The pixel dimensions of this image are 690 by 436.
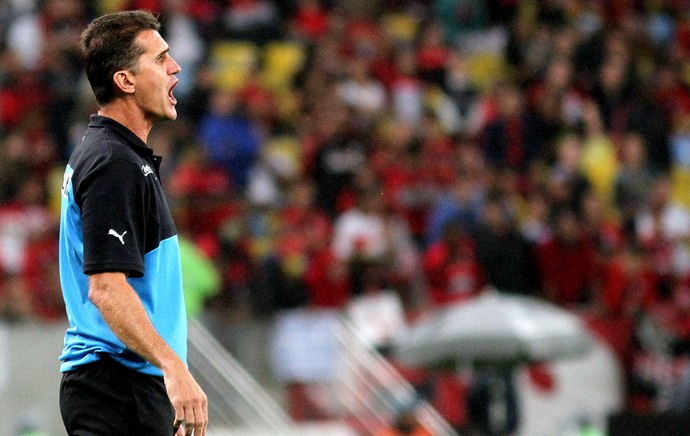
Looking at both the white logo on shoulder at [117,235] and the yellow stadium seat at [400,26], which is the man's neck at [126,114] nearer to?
the white logo on shoulder at [117,235]

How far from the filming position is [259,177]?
12.9m

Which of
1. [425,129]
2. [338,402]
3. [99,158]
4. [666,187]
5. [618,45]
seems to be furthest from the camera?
[618,45]

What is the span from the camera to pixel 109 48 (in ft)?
12.8

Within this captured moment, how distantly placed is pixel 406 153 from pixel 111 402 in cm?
957

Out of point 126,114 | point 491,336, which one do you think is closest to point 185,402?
point 126,114

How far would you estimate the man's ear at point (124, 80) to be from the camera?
3.92 metres

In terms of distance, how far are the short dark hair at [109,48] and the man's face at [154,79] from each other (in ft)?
0.08

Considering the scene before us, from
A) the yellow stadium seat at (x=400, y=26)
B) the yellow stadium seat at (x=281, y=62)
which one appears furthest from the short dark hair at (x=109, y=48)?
the yellow stadium seat at (x=400, y=26)

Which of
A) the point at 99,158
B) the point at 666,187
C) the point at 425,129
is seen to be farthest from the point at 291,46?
the point at 99,158

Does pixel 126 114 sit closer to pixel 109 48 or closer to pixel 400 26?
pixel 109 48

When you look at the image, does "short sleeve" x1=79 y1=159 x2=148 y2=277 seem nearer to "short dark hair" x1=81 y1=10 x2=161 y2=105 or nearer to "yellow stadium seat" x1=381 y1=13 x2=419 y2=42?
"short dark hair" x1=81 y1=10 x2=161 y2=105

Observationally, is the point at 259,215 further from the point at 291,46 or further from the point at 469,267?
the point at 291,46

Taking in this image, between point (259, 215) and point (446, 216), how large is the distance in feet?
5.29

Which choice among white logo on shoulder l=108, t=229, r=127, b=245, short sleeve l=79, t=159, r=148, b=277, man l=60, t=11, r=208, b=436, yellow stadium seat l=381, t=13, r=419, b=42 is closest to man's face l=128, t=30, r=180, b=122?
man l=60, t=11, r=208, b=436
